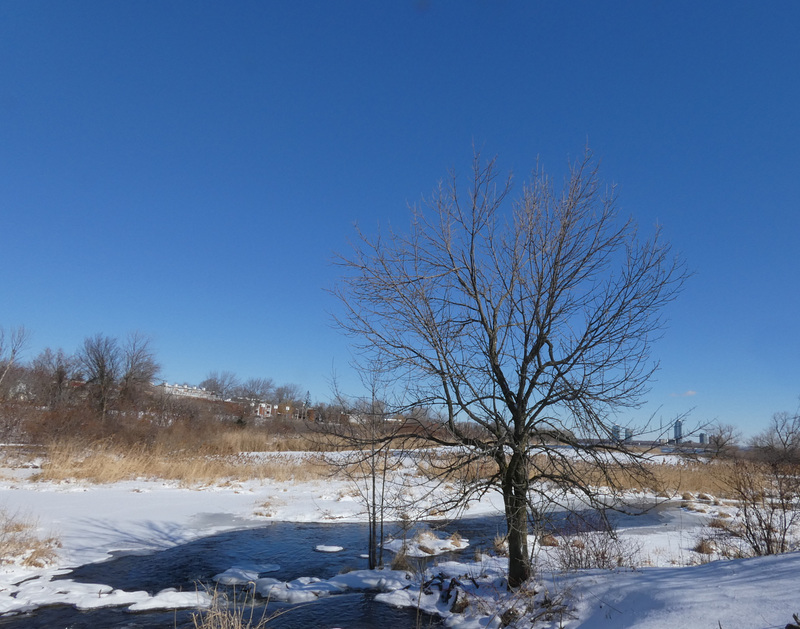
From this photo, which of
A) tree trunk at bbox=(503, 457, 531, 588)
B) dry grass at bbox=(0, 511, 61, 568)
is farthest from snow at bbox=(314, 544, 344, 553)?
tree trunk at bbox=(503, 457, 531, 588)

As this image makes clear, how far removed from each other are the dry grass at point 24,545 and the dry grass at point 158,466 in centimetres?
900

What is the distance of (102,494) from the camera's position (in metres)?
17.2

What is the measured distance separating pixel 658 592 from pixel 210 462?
23019 millimetres

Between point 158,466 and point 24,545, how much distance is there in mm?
12762

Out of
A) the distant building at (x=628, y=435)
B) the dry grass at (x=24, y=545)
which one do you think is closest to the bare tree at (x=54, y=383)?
the dry grass at (x=24, y=545)

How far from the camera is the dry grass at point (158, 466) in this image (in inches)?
779

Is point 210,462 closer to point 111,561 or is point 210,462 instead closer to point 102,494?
point 102,494

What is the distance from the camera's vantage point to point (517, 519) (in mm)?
6832

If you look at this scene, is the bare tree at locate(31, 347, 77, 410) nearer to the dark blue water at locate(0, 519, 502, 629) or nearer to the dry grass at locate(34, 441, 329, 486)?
the dry grass at locate(34, 441, 329, 486)

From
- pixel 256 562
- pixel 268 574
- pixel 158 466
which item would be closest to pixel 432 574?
pixel 268 574

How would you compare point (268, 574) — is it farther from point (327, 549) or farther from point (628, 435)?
point (628, 435)

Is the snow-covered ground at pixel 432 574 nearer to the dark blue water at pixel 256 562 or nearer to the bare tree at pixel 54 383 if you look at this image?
the dark blue water at pixel 256 562

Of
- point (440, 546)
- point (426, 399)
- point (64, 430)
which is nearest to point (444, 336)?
point (426, 399)

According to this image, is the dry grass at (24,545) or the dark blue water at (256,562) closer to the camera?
the dark blue water at (256,562)
